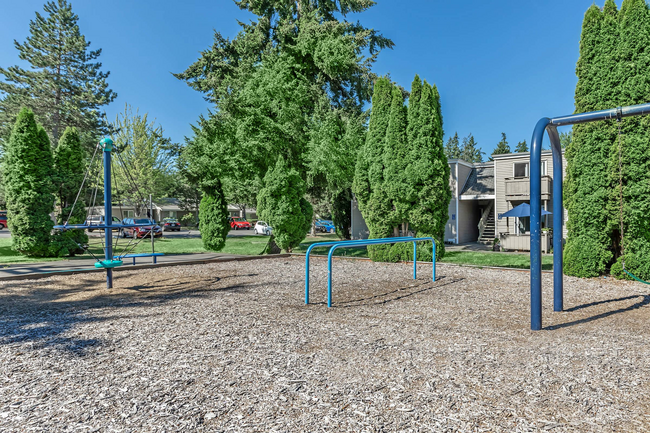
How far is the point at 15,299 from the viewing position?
7004mm

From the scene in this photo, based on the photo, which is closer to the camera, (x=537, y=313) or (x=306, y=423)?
(x=306, y=423)

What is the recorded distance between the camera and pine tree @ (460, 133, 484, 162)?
89.4 metres

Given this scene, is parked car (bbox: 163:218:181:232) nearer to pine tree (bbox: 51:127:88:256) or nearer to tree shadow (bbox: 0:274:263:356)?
pine tree (bbox: 51:127:88:256)

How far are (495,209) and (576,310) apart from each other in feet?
55.7

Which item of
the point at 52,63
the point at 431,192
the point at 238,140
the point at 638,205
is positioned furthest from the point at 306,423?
the point at 52,63

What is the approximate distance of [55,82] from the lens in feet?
93.4

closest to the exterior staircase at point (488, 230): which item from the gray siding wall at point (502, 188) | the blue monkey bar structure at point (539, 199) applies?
the gray siding wall at point (502, 188)

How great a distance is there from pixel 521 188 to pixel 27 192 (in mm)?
22107

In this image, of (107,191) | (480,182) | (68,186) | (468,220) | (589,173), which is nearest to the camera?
(107,191)

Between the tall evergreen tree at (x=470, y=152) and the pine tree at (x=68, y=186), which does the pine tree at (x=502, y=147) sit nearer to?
the tall evergreen tree at (x=470, y=152)

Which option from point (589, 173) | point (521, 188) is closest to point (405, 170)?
point (589, 173)

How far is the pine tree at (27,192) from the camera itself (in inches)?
539

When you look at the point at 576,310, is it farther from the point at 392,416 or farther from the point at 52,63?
the point at 52,63

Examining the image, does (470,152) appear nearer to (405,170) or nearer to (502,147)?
(502,147)
